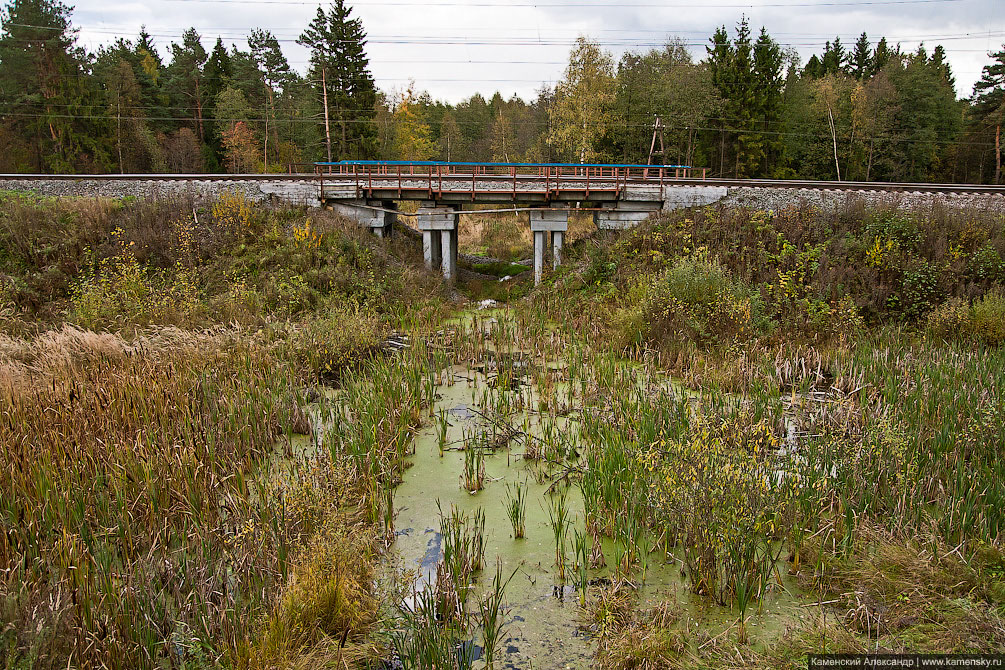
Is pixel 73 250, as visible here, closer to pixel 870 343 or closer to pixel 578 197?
pixel 578 197

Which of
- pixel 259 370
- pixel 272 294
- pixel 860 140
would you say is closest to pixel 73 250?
pixel 272 294

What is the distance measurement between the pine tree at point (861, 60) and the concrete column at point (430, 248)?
4806 cm

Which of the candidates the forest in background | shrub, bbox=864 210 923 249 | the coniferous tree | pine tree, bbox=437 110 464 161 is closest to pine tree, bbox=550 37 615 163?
the forest in background

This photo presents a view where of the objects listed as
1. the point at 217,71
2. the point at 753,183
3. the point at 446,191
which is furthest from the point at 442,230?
the point at 217,71

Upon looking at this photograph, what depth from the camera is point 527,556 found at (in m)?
6.36

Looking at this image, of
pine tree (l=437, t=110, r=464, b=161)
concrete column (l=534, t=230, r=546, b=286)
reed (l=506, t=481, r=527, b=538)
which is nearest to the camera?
reed (l=506, t=481, r=527, b=538)

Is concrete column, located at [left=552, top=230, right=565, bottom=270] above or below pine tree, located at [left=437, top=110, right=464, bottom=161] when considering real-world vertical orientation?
below

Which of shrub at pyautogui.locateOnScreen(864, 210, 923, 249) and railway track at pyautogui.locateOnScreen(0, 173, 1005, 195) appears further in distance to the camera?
railway track at pyautogui.locateOnScreen(0, 173, 1005, 195)

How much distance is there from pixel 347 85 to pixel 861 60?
43.9m

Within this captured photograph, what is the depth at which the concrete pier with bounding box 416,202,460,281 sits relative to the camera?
20.7m

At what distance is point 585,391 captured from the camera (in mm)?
10391

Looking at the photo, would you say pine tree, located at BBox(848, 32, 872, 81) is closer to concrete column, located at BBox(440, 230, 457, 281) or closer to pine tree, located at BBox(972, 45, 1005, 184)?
pine tree, located at BBox(972, 45, 1005, 184)

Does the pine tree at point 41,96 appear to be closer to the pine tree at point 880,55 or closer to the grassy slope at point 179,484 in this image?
the grassy slope at point 179,484

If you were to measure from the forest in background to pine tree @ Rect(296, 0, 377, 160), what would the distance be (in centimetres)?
8
